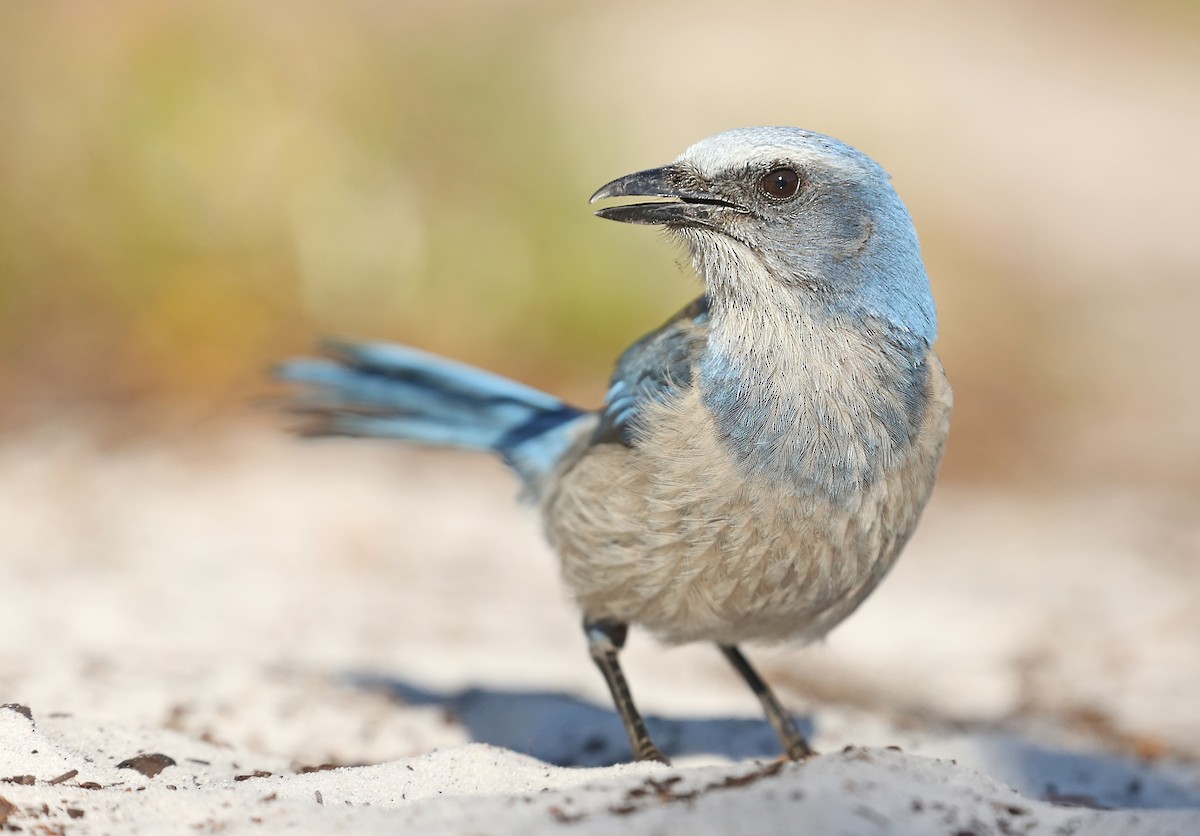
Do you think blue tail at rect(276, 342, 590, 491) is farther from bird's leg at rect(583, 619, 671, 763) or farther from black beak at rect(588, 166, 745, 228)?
black beak at rect(588, 166, 745, 228)

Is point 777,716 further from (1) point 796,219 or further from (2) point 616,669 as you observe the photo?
(1) point 796,219

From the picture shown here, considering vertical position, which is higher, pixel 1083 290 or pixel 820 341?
pixel 1083 290

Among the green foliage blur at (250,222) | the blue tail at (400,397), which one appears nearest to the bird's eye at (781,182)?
the blue tail at (400,397)

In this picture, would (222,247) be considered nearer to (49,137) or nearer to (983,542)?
(49,137)

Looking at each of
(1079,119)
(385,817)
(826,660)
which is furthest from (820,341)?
(1079,119)

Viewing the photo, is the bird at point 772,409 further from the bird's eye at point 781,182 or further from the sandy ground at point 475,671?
the sandy ground at point 475,671

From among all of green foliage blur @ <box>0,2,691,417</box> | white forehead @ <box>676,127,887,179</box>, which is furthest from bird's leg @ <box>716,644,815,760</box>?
green foliage blur @ <box>0,2,691,417</box>

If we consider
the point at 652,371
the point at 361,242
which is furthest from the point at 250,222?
the point at 652,371
